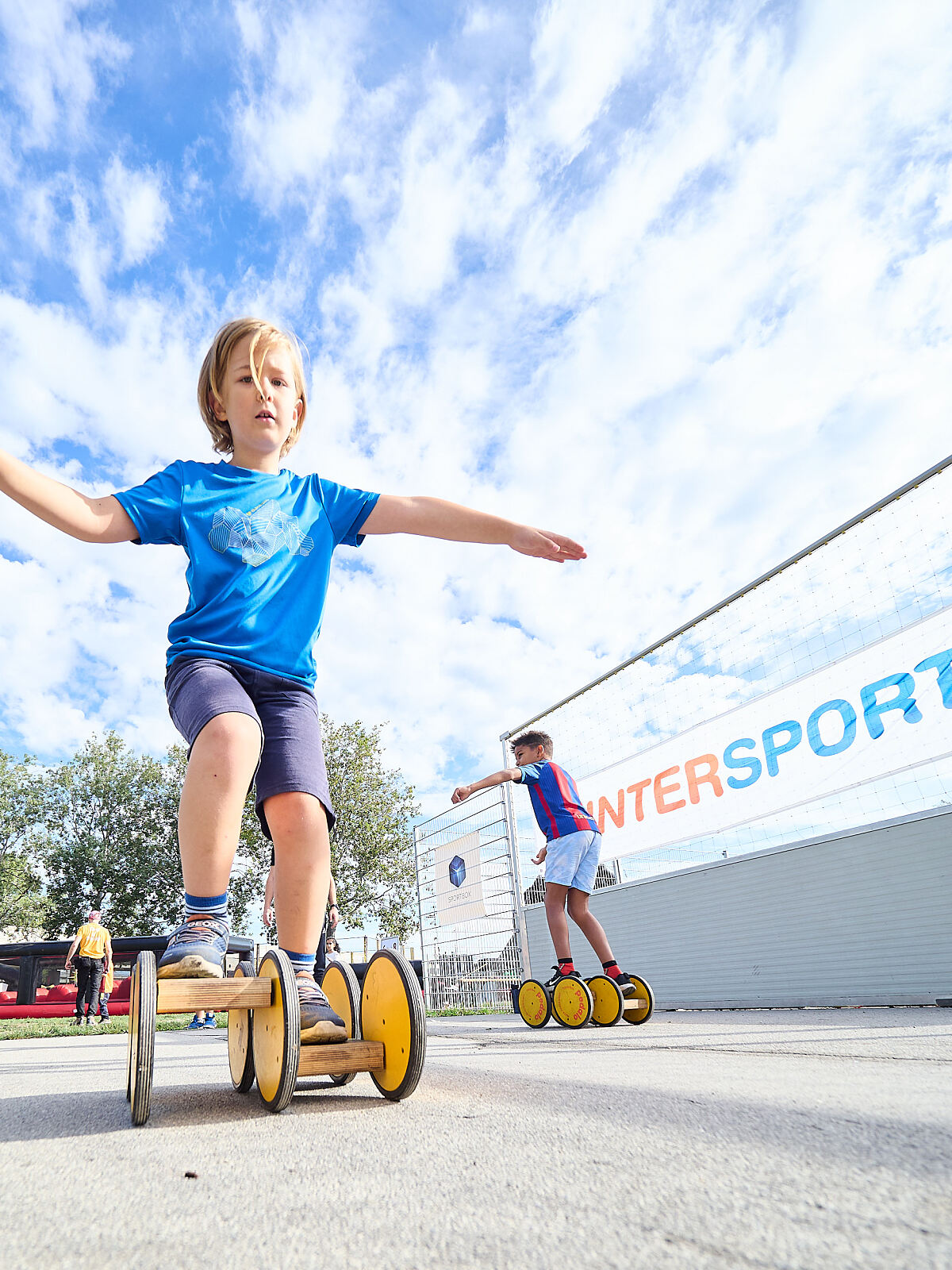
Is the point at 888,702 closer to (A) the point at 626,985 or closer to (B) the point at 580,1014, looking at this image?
(A) the point at 626,985

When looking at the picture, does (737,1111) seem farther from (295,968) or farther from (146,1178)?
(295,968)

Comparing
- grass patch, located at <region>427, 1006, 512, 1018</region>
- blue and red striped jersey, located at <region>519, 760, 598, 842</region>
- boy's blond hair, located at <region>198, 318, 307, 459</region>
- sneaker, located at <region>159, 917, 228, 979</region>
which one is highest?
boy's blond hair, located at <region>198, 318, 307, 459</region>

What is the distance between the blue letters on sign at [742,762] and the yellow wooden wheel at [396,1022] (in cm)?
538

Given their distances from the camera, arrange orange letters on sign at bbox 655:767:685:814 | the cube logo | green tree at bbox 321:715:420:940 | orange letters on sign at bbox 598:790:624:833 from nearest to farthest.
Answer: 1. orange letters on sign at bbox 655:767:685:814
2. orange letters on sign at bbox 598:790:624:833
3. the cube logo
4. green tree at bbox 321:715:420:940

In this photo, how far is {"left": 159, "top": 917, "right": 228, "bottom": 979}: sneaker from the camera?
1.55 metres

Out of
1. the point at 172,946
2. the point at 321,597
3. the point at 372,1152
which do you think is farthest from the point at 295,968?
the point at 321,597

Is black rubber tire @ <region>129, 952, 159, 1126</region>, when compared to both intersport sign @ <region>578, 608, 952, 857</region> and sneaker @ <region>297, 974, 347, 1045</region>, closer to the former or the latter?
sneaker @ <region>297, 974, 347, 1045</region>

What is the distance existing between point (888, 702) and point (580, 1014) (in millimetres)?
3073

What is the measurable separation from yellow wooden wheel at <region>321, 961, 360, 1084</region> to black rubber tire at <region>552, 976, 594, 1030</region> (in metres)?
3.00

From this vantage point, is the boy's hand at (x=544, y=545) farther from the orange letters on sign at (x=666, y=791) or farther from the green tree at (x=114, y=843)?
the green tree at (x=114, y=843)

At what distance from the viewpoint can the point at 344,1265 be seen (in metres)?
0.62

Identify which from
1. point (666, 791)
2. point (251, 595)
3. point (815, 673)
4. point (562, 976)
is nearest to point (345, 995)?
point (251, 595)

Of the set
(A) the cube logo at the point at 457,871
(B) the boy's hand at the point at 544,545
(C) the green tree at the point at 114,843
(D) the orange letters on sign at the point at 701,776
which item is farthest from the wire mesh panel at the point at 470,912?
(C) the green tree at the point at 114,843

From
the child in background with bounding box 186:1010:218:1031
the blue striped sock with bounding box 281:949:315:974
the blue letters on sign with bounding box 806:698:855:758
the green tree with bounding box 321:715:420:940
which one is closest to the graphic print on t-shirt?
the blue striped sock with bounding box 281:949:315:974
